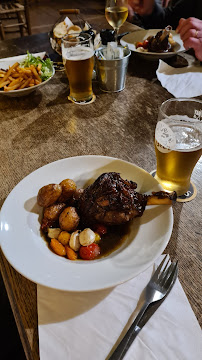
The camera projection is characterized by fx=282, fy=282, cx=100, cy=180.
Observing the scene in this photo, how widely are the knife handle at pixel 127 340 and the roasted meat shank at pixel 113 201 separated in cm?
25

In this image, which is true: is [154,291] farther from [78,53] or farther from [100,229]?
[78,53]

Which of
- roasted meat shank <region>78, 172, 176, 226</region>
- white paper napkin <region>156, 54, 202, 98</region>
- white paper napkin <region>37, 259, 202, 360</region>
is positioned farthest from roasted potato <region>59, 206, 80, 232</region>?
white paper napkin <region>156, 54, 202, 98</region>

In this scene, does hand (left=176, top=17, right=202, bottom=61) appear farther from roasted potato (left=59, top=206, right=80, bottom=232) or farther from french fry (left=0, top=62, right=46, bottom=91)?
roasted potato (left=59, top=206, right=80, bottom=232)

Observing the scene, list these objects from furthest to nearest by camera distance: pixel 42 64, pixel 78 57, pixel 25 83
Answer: pixel 42 64 → pixel 25 83 → pixel 78 57

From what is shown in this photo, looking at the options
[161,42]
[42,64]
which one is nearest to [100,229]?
[42,64]

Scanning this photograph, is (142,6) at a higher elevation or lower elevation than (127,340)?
higher

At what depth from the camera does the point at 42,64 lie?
5.68 ft

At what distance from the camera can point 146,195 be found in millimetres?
851

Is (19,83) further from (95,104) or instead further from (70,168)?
(70,168)

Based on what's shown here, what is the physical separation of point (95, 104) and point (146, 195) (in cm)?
90

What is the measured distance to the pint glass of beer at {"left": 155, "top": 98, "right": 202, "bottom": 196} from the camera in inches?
35.5

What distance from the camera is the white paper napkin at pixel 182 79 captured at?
1645 mm

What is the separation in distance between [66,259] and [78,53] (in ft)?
3.69

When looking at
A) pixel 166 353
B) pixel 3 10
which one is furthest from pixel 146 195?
pixel 3 10
